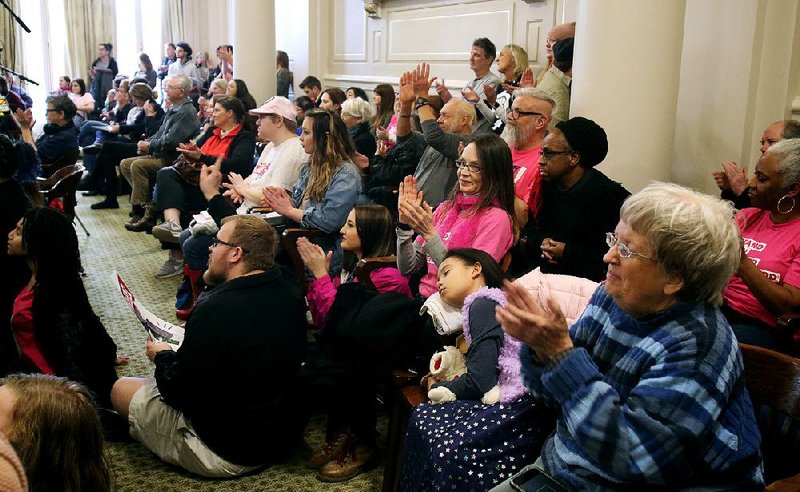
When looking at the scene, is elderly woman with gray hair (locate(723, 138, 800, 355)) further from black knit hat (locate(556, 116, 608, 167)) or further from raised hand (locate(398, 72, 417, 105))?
raised hand (locate(398, 72, 417, 105))

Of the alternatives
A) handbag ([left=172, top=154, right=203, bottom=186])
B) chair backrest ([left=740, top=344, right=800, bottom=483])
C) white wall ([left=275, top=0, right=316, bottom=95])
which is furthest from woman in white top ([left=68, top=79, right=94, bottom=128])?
chair backrest ([left=740, top=344, right=800, bottom=483])

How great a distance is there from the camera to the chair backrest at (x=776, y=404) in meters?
1.69

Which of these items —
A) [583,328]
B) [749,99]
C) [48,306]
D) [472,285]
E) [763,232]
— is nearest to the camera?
[583,328]

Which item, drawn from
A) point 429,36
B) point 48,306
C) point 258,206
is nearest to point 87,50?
point 429,36

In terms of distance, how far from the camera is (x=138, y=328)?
165 inches

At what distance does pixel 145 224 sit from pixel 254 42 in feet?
7.21

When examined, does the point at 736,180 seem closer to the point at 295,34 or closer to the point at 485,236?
the point at 485,236

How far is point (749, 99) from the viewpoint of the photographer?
353cm

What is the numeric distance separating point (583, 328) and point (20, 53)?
12.8m

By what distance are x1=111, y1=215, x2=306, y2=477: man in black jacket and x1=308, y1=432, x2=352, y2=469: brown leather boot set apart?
0.39 feet

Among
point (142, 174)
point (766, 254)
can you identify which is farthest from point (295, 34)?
point (766, 254)

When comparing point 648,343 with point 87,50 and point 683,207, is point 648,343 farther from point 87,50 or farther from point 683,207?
point 87,50

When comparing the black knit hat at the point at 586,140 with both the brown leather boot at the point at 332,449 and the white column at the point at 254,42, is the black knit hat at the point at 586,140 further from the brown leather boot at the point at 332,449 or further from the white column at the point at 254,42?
the white column at the point at 254,42

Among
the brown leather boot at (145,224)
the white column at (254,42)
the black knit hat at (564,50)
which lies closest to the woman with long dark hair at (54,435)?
the black knit hat at (564,50)
